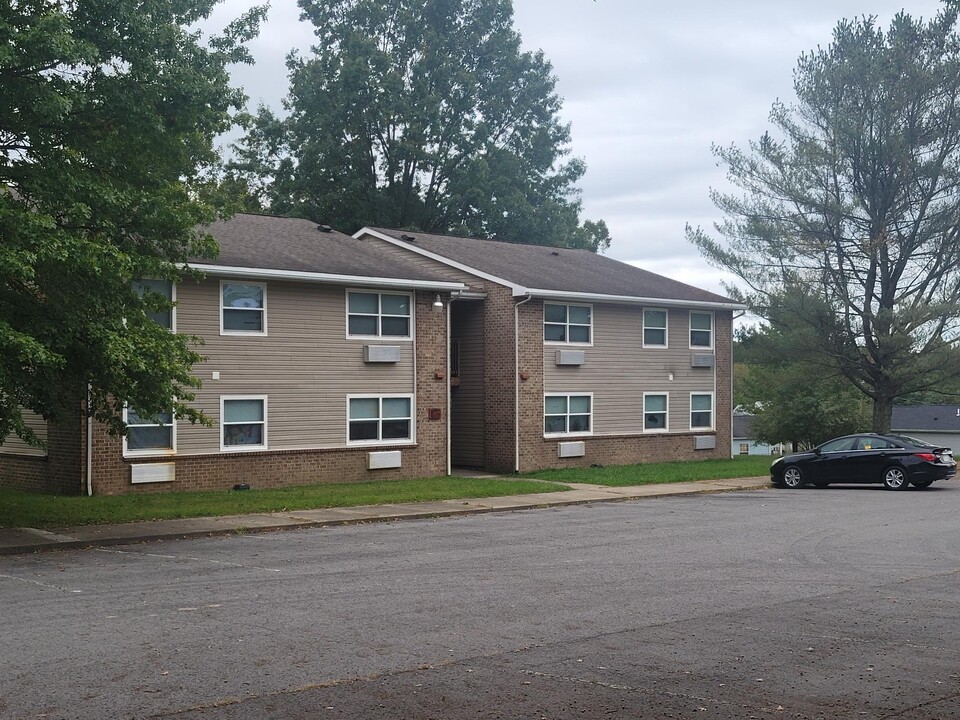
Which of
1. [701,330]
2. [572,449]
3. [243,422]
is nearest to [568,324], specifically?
[572,449]

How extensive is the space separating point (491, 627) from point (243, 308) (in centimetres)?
1742

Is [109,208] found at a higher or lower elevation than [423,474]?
higher

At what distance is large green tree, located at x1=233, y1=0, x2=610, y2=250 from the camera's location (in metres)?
52.2

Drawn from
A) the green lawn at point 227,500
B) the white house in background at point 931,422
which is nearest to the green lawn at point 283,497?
the green lawn at point 227,500

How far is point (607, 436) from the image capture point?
109 feet

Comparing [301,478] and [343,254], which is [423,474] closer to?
[301,478]

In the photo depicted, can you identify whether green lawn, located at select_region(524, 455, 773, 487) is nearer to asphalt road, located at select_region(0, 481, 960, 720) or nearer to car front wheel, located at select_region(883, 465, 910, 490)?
car front wheel, located at select_region(883, 465, 910, 490)

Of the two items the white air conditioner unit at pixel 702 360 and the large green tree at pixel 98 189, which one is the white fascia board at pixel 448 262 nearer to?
the white air conditioner unit at pixel 702 360

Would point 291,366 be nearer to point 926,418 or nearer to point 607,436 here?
point 607,436

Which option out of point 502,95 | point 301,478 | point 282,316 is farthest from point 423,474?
point 502,95

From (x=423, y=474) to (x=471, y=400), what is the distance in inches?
165

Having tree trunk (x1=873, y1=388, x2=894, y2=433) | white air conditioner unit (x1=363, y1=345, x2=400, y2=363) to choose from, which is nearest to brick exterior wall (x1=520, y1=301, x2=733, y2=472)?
white air conditioner unit (x1=363, y1=345, x2=400, y2=363)

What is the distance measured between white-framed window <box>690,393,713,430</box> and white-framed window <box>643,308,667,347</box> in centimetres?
234

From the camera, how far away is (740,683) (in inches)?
305
